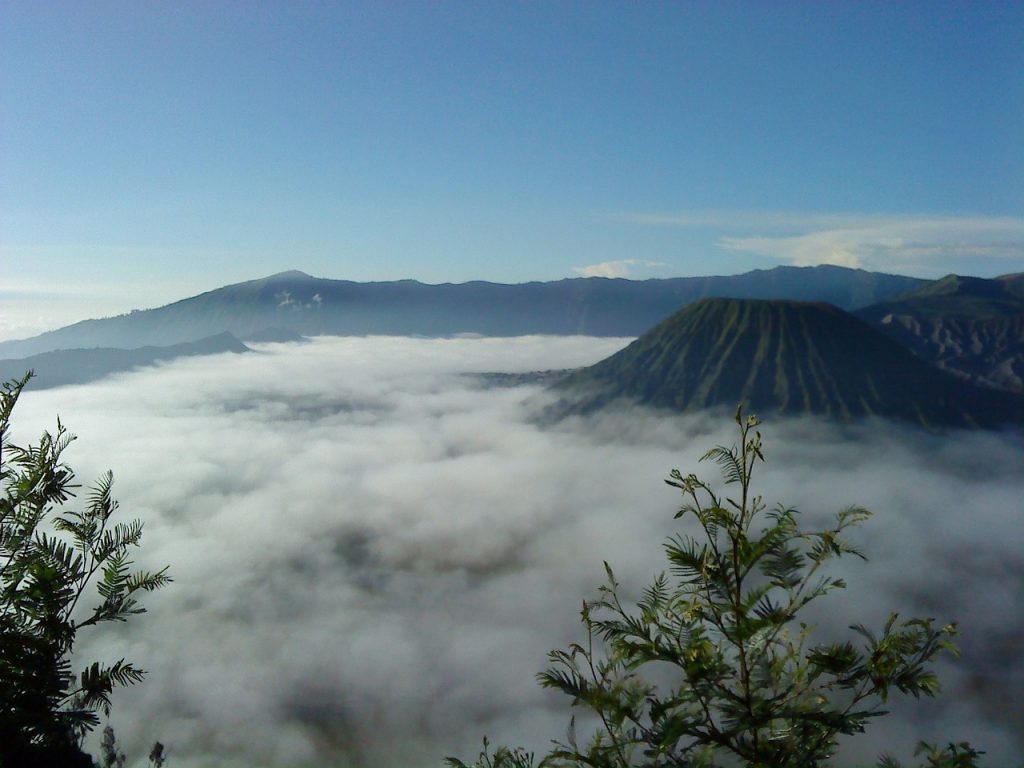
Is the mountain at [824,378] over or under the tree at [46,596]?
under

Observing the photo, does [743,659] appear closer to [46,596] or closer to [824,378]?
[46,596]

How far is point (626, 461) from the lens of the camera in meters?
200

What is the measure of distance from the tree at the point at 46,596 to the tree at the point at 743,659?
5.33m

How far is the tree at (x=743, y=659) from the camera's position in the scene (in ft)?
16.4

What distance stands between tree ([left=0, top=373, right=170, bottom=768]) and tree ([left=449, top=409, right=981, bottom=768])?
17.5 feet

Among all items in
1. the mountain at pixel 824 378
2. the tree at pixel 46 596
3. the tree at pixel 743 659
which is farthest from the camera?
the mountain at pixel 824 378

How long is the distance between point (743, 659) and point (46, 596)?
23.1 feet

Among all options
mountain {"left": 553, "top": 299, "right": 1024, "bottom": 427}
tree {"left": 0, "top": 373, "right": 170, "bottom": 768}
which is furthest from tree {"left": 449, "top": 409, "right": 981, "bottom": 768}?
mountain {"left": 553, "top": 299, "right": 1024, "bottom": 427}

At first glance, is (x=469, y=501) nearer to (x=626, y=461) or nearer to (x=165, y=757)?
(x=626, y=461)

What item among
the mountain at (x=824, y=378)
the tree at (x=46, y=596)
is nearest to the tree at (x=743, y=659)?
the tree at (x=46, y=596)

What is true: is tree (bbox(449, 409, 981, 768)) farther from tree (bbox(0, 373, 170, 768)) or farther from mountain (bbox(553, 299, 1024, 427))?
mountain (bbox(553, 299, 1024, 427))

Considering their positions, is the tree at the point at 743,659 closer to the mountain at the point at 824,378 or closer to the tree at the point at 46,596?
the tree at the point at 46,596

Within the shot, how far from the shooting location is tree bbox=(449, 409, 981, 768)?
5.01 meters

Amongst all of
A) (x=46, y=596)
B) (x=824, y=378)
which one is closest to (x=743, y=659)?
(x=46, y=596)
